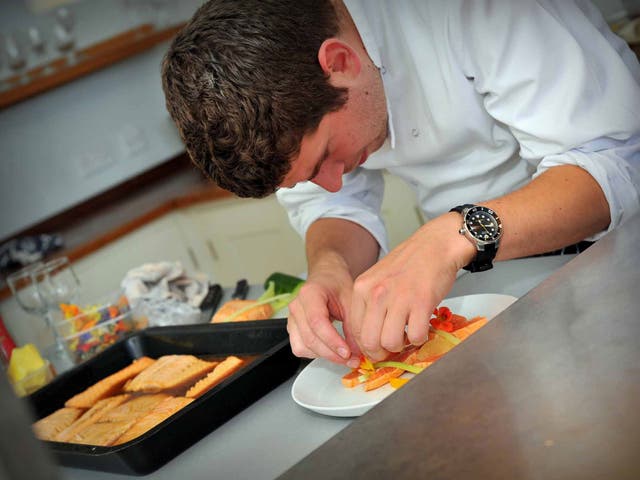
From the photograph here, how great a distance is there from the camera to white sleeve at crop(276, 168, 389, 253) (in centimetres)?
174

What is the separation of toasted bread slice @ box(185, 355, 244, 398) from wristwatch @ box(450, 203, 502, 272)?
1.29ft

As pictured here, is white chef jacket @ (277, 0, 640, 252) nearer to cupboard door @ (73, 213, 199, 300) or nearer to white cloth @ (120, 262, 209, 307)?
white cloth @ (120, 262, 209, 307)

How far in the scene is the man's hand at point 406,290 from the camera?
1000 mm

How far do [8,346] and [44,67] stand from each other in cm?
214

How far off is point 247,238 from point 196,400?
2.37m

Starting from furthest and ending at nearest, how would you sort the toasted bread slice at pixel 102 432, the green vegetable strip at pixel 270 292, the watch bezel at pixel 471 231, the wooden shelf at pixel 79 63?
the wooden shelf at pixel 79 63, the green vegetable strip at pixel 270 292, the toasted bread slice at pixel 102 432, the watch bezel at pixel 471 231

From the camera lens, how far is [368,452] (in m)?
0.42

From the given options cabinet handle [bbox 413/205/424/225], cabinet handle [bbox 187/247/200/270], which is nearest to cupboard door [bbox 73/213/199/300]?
cabinet handle [bbox 187/247/200/270]

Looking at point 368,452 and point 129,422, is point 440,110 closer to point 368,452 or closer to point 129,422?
point 129,422

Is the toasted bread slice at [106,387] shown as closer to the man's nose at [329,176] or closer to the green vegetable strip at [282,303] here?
the green vegetable strip at [282,303]

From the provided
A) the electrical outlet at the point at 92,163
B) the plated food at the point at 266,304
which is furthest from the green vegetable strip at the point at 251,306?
the electrical outlet at the point at 92,163

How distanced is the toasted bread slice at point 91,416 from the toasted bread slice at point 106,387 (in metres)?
0.01

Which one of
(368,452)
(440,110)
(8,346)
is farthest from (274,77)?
(8,346)

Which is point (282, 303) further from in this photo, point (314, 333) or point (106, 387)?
point (314, 333)
